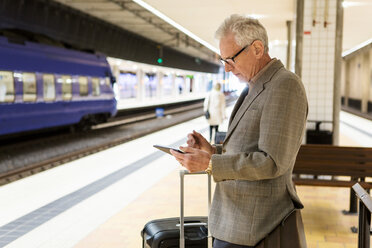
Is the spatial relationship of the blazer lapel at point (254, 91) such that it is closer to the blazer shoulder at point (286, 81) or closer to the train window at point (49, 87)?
the blazer shoulder at point (286, 81)

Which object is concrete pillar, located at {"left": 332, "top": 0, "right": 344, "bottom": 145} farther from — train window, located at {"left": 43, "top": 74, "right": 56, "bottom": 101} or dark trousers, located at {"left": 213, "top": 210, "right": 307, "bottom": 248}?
train window, located at {"left": 43, "top": 74, "right": 56, "bottom": 101}

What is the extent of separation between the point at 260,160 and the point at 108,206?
457 cm

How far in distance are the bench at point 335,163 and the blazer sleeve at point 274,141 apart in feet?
12.1

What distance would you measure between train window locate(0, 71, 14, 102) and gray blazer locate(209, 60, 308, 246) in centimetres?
988

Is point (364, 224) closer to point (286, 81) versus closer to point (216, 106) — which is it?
point (286, 81)

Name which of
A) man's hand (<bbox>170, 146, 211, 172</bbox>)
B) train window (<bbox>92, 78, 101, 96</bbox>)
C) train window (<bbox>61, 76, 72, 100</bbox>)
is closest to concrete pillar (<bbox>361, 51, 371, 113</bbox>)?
train window (<bbox>92, 78, 101, 96</bbox>)

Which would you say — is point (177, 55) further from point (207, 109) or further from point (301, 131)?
point (301, 131)

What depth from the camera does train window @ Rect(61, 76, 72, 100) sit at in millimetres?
13844

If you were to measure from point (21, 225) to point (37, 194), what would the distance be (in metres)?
1.60

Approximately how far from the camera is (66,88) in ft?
46.1

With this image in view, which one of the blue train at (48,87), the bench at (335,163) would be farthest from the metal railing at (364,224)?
the blue train at (48,87)


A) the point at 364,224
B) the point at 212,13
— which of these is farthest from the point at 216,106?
the point at 364,224

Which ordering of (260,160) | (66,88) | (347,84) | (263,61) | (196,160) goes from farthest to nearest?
(347,84), (66,88), (263,61), (196,160), (260,160)

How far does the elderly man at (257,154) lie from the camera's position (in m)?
1.69
